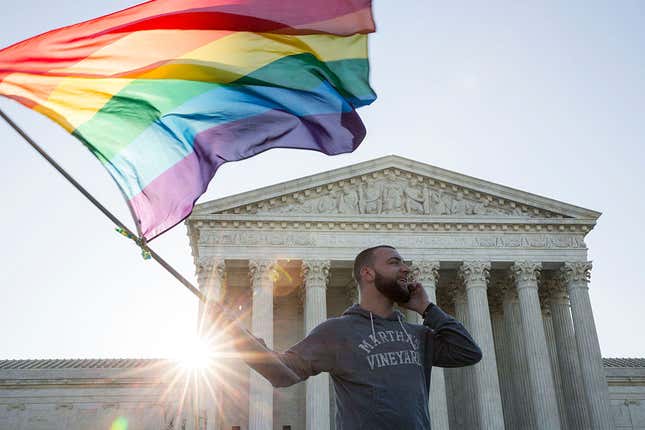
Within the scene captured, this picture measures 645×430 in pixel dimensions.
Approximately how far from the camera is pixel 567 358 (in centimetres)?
3312

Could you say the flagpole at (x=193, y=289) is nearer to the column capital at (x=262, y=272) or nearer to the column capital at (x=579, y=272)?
the column capital at (x=262, y=272)

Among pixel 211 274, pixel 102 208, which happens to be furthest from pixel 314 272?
pixel 102 208

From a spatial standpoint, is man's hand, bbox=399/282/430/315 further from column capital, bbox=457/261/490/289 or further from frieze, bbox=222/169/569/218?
column capital, bbox=457/261/490/289

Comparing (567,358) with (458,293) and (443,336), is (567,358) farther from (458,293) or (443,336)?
(443,336)

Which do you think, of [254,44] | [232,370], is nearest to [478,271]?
[232,370]

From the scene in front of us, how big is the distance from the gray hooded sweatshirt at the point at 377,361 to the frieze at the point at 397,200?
27603 mm

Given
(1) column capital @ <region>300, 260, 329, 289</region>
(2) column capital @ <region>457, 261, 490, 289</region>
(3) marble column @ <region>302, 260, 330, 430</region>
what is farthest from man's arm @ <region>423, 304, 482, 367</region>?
(2) column capital @ <region>457, 261, 490, 289</region>

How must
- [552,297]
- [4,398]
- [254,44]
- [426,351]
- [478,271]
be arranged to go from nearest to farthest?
[426,351]
[254,44]
[478,271]
[552,297]
[4,398]

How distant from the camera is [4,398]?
3709 cm

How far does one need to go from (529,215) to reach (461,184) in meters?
3.80

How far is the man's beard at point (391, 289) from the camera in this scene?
15.7ft

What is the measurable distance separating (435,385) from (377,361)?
26776mm

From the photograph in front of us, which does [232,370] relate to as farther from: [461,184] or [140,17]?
[140,17]

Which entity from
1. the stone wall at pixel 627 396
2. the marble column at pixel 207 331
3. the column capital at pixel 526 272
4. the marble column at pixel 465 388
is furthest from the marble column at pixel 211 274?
the stone wall at pixel 627 396
